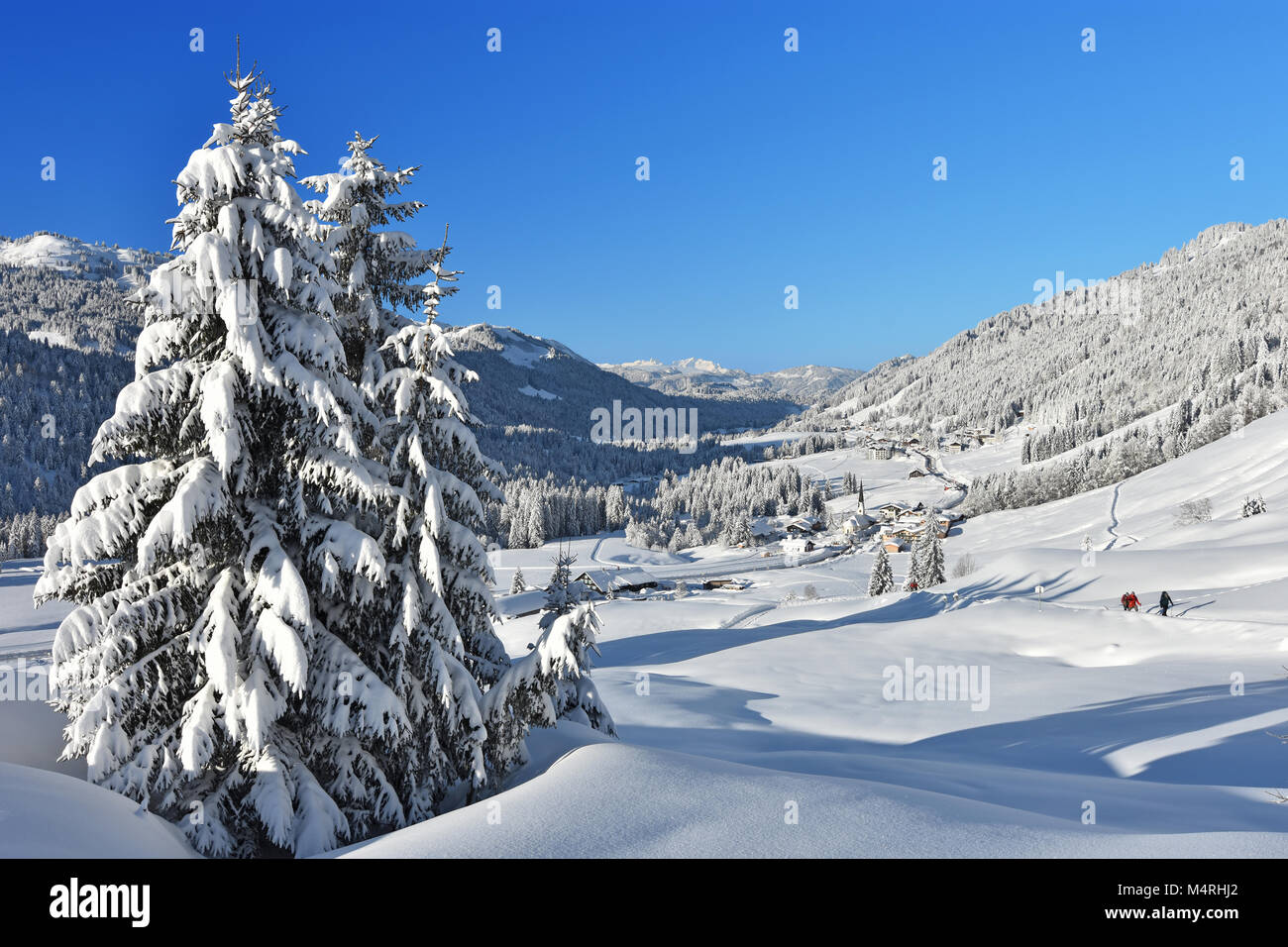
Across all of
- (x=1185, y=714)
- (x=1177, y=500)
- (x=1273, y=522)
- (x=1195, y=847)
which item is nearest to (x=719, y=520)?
(x=1177, y=500)

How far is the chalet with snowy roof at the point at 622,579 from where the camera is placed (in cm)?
7931

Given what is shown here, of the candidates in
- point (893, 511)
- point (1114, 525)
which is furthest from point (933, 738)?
point (893, 511)

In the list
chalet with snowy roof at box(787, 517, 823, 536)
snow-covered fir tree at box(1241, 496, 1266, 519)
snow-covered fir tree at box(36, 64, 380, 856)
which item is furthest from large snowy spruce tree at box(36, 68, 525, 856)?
chalet with snowy roof at box(787, 517, 823, 536)

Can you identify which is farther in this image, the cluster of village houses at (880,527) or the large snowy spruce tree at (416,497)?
the cluster of village houses at (880,527)

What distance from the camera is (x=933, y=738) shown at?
1470 cm

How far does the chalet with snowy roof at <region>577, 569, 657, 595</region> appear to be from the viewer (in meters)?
79.3

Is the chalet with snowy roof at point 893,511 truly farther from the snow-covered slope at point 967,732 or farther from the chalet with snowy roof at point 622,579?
the snow-covered slope at point 967,732

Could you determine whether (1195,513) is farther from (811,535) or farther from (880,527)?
(880,527)

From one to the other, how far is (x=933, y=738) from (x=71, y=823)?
14722 millimetres

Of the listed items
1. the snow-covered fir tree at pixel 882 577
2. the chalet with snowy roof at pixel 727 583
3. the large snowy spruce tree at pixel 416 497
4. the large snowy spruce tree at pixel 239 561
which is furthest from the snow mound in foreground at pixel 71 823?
the chalet with snowy roof at pixel 727 583

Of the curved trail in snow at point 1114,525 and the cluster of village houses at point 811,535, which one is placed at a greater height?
the curved trail in snow at point 1114,525

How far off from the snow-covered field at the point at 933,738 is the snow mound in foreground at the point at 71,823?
26 millimetres

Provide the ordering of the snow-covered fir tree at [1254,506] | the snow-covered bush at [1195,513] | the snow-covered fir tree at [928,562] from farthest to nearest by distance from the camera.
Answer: the snow-covered bush at [1195,513]
the snow-covered fir tree at [928,562]
the snow-covered fir tree at [1254,506]

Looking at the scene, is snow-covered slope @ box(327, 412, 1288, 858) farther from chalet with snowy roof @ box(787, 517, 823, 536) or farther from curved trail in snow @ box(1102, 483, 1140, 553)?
chalet with snowy roof @ box(787, 517, 823, 536)
